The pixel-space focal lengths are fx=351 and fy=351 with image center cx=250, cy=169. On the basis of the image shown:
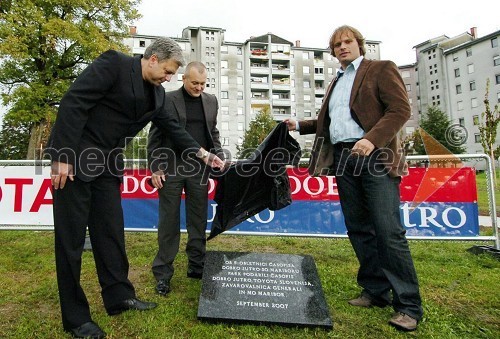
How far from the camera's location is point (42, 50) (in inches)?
779

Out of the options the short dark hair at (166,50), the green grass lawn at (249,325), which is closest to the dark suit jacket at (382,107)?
the green grass lawn at (249,325)

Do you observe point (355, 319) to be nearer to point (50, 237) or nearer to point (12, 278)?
point (12, 278)

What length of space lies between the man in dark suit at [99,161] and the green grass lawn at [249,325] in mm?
217

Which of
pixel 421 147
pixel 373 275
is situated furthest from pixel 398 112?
pixel 421 147

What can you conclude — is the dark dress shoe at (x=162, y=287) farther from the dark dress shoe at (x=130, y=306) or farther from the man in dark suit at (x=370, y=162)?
the man in dark suit at (x=370, y=162)

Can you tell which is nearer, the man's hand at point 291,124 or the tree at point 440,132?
the man's hand at point 291,124

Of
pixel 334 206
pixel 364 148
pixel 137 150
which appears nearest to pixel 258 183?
pixel 364 148

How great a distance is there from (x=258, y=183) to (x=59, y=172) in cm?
185

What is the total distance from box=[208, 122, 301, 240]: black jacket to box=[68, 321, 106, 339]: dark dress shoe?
132 cm

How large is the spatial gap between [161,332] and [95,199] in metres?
1.13

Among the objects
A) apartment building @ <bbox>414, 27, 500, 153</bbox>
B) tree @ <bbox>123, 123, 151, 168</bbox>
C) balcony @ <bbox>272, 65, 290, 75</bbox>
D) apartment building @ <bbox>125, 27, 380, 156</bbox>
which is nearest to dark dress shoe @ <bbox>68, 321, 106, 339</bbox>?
tree @ <bbox>123, 123, 151, 168</bbox>

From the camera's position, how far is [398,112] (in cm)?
276

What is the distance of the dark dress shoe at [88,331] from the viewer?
2420mm

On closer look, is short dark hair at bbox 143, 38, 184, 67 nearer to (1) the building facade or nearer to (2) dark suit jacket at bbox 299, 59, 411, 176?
(2) dark suit jacket at bbox 299, 59, 411, 176
